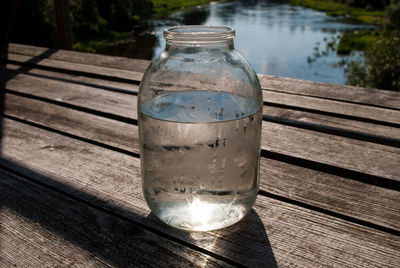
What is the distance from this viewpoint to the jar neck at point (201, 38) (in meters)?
0.81

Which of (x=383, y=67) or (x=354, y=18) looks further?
(x=354, y=18)

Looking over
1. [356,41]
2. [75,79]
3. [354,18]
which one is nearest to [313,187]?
[75,79]

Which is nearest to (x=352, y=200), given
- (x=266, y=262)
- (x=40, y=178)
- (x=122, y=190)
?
(x=266, y=262)

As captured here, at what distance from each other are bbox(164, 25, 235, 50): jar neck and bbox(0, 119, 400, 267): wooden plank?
1.35ft

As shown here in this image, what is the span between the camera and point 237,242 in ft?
2.83

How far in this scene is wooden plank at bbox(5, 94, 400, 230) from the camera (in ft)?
3.22

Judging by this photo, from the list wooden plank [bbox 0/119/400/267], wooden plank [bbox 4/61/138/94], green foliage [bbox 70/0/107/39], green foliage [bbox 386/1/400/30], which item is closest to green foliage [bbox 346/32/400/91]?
green foliage [bbox 386/1/400/30]

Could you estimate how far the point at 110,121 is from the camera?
5.28 ft

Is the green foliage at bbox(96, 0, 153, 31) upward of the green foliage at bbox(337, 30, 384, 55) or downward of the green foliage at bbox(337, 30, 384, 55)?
upward

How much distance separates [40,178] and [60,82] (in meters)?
1.15

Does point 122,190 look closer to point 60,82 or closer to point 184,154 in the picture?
point 184,154

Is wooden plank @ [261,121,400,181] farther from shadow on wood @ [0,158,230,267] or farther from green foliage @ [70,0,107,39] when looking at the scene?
green foliage @ [70,0,107,39]

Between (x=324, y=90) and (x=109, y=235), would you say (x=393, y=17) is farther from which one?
(x=109, y=235)

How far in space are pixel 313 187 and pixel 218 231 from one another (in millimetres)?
340
